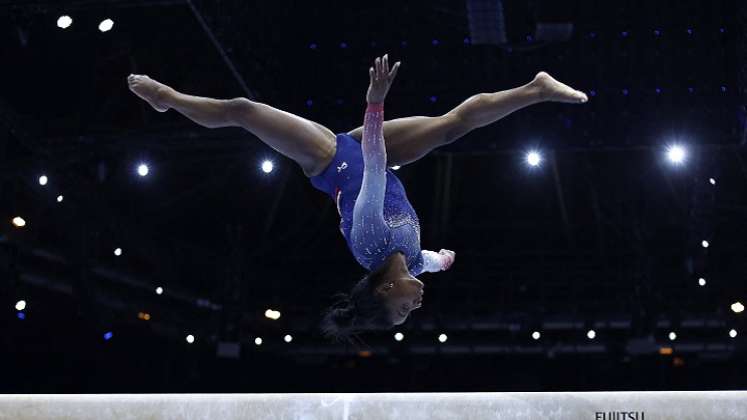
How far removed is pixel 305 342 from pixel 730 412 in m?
11.3

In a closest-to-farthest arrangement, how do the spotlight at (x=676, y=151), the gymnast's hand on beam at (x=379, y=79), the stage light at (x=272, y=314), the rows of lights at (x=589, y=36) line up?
1. the gymnast's hand on beam at (x=379, y=79)
2. the rows of lights at (x=589, y=36)
3. the spotlight at (x=676, y=151)
4. the stage light at (x=272, y=314)

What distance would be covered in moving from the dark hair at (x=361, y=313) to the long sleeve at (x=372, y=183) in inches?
8.7

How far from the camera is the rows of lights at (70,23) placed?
773 centimetres

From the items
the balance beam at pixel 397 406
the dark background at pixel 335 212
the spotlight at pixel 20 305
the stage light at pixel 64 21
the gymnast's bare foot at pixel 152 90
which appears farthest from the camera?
the spotlight at pixel 20 305

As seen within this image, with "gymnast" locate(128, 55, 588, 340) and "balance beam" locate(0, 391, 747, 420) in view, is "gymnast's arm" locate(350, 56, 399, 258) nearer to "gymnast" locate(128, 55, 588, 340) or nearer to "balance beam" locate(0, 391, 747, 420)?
"gymnast" locate(128, 55, 588, 340)

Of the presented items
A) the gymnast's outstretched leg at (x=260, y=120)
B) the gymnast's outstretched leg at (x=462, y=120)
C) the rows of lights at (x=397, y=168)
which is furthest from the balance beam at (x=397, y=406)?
the rows of lights at (x=397, y=168)

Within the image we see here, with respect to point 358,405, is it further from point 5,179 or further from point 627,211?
point 627,211

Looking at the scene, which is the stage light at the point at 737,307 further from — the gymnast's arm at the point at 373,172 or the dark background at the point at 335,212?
the gymnast's arm at the point at 373,172

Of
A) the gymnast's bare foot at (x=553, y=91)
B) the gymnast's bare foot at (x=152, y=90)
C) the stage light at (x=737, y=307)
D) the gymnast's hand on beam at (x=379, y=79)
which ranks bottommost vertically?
the gymnast's hand on beam at (x=379, y=79)

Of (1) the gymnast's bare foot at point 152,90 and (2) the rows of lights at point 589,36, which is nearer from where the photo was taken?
(1) the gymnast's bare foot at point 152,90

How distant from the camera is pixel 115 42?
8789 mm

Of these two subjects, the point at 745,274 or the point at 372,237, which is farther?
the point at 745,274

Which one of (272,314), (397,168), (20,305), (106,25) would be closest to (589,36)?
(397,168)

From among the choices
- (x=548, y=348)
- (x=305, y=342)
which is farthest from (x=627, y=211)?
(x=305, y=342)
